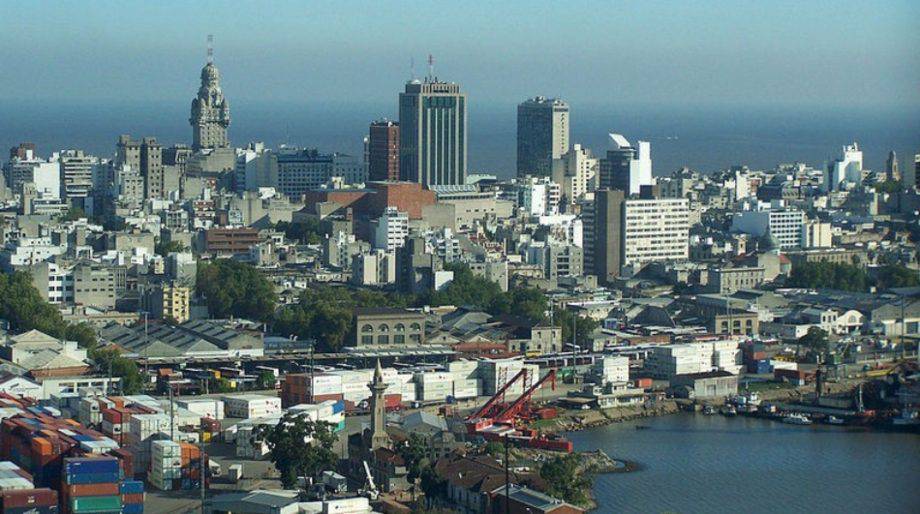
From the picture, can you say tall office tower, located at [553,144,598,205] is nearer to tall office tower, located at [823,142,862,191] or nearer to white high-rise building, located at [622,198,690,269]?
tall office tower, located at [823,142,862,191]

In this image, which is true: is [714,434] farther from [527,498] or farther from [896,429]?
[527,498]

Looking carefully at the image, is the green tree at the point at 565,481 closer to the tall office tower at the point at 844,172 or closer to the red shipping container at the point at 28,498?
the red shipping container at the point at 28,498

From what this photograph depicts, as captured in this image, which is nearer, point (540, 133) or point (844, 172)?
point (844, 172)

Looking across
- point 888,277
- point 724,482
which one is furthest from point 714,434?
point 888,277

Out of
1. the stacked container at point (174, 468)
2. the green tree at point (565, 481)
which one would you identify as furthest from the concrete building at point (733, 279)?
the stacked container at point (174, 468)

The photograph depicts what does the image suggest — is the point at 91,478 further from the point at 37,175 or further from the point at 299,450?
the point at 37,175

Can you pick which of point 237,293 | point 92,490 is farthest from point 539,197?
point 92,490
